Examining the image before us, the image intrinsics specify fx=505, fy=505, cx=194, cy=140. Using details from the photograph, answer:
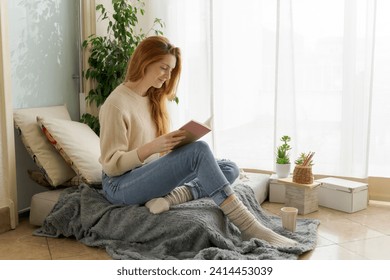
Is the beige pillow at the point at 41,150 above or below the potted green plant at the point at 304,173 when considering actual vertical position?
above

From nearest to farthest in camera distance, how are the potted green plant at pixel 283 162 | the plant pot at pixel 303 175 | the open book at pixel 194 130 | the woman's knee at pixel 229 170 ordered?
the open book at pixel 194 130 < the woman's knee at pixel 229 170 < the plant pot at pixel 303 175 < the potted green plant at pixel 283 162

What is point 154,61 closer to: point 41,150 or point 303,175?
point 41,150

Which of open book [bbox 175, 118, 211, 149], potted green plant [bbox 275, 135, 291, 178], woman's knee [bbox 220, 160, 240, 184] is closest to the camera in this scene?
open book [bbox 175, 118, 211, 149]

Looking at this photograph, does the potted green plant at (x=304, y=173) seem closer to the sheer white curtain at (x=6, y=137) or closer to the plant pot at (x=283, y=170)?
the plant pot at (x=283, y=170)

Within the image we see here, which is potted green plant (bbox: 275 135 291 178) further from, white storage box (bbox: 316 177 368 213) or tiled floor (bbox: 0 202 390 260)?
tiled floor (bbox: 0 202 390 260)

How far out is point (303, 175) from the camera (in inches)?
114

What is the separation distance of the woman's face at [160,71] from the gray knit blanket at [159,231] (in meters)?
0.60

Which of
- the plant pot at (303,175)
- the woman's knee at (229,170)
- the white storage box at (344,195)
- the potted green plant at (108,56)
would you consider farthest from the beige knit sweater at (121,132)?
the white storage box at (344,195)

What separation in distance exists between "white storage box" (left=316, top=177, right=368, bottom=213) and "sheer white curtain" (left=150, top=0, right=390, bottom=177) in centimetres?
22

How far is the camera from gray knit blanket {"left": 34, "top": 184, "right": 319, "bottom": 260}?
2135 millimetres

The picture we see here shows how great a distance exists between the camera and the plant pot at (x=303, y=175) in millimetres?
2883

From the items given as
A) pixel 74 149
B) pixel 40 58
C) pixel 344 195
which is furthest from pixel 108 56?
pixel 344 195

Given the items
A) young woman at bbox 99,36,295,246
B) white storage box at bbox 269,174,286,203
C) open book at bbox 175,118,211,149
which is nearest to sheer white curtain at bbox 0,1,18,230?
young woman at bbox 99,36,295,246

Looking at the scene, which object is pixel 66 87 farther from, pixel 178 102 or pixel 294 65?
pixel 294 65
